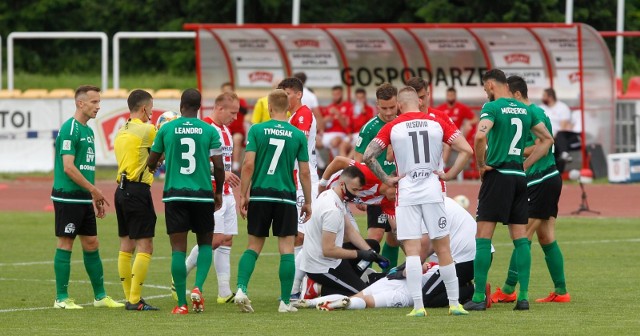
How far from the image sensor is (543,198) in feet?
42.9

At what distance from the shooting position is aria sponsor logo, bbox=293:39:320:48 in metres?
30.5

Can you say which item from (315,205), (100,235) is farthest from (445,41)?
(315,205)

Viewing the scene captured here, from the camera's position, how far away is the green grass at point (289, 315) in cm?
1086

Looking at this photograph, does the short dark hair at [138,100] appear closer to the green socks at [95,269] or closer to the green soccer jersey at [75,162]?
the green soccer jersey at [75,162]

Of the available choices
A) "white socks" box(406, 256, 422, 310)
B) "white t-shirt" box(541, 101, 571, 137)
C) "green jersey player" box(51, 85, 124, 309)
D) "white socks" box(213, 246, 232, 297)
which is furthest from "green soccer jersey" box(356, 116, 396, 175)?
"white t-shirt" box(541, 101, 571, 137)

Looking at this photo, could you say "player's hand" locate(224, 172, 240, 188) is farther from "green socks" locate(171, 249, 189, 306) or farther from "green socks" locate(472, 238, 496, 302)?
"green socks" locate(472, 238, 496, 302)

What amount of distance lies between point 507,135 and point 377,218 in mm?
2638

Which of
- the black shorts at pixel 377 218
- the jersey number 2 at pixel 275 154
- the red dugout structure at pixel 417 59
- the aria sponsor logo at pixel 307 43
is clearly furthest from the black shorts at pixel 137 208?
the aria sponsor logo at pixel 307 43

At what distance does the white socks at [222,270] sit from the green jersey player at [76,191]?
112 cm

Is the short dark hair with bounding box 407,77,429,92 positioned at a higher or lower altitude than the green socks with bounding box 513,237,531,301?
higher

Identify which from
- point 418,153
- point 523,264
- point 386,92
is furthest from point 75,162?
point 523,264

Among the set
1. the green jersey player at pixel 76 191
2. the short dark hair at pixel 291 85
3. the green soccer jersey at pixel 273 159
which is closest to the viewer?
the green soccer jersey at pixel 273 159

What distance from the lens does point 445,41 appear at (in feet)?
101

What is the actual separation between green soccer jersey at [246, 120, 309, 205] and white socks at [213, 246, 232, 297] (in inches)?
58.5
